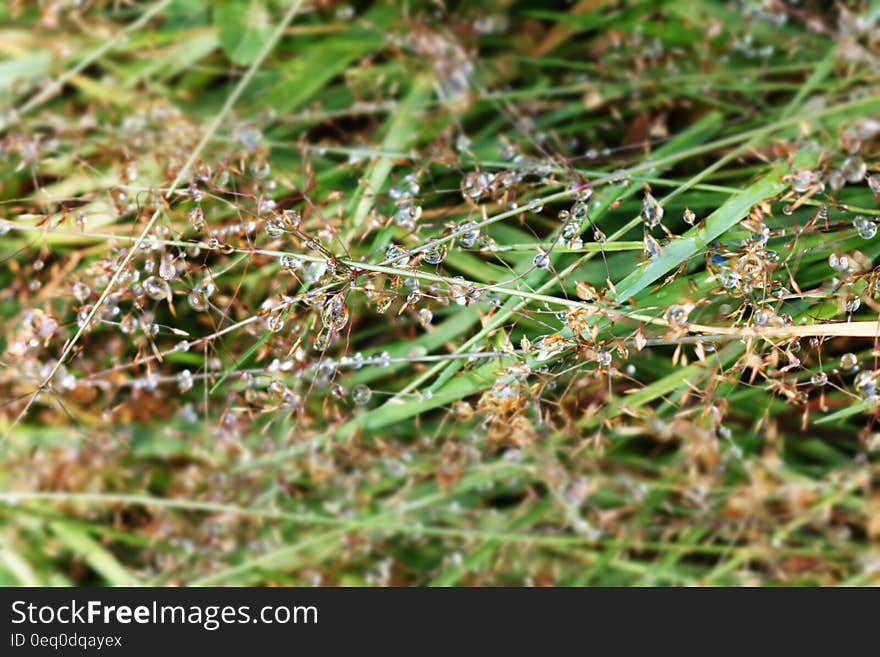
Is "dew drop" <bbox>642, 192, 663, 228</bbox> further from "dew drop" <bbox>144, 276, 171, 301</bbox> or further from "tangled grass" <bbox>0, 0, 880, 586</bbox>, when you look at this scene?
"dew drop" <bbox>144, 276, 171, 301</bbox>

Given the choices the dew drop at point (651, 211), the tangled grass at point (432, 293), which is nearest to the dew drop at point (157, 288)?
the tangled grass at point (432, 293)

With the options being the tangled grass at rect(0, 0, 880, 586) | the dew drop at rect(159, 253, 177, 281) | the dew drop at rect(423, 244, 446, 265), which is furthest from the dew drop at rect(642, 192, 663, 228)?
the dew drop at rect(159, 253, 177, 281)

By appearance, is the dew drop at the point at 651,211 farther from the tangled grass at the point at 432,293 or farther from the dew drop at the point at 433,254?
the dew drop at the point at 433,254
